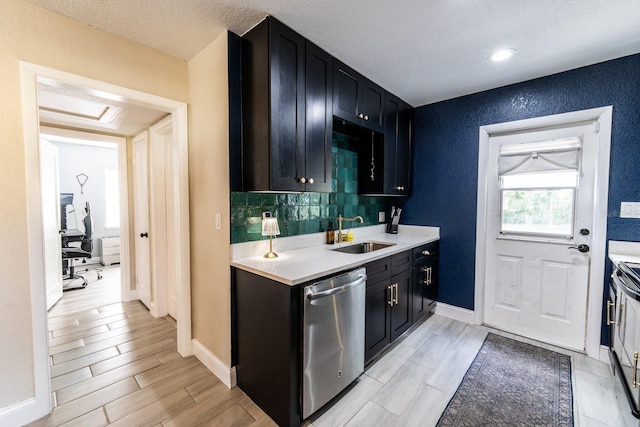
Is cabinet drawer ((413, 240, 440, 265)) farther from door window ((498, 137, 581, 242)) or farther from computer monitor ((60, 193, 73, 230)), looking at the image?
computer monitor ((60, 193, 73, 230))

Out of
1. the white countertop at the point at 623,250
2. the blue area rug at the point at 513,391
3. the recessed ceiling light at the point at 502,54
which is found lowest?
the blue area rug at the point at 513,391

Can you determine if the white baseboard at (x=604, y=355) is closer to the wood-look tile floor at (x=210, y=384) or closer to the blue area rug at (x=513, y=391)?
the wood-look tile floor at (x=210, y=384)

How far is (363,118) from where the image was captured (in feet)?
8.35

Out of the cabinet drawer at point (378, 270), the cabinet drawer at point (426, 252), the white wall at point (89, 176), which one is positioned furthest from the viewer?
the white wall at point (89, 176)

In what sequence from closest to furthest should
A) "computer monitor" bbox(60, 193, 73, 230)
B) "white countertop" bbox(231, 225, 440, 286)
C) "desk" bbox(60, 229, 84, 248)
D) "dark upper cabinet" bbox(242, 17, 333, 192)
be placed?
"white countertop" bbox(231, 225, 440, 286), "dark upper cabinet" bbox(242, 17, 333, 192), "desk" bbox(60, 229, 84, 248), "computer monitor" bbox(60, 193, 73, 230)

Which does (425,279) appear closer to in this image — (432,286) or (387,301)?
(432,286)

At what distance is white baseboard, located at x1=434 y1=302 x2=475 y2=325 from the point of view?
294 centimetres

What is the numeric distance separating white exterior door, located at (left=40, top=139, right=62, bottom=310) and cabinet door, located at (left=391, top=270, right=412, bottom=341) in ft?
13.0

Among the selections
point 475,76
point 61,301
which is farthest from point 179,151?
point 61,301

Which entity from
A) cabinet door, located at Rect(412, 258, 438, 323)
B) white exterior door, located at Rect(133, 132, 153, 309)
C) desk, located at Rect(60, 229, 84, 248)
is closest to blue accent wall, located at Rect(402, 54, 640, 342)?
cabinet door, located at Rect(412, 258, 438, 323)

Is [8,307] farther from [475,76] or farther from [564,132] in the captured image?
[564,132]

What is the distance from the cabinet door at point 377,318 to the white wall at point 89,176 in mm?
6150

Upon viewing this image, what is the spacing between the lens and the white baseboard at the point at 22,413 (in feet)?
5.00

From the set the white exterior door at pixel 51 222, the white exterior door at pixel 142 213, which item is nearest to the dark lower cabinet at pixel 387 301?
the white exterior door at pixel 142 213
